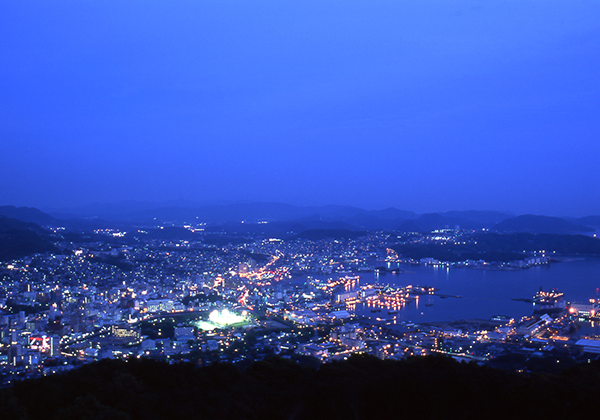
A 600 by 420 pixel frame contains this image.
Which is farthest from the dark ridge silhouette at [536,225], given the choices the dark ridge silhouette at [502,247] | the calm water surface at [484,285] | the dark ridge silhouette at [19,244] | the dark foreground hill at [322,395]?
the dark foreground hill at [322,395]

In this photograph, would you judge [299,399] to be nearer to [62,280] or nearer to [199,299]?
[199,299]

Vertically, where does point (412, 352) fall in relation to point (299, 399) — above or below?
below

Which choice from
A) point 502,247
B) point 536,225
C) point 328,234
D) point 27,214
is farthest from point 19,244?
point 536,225

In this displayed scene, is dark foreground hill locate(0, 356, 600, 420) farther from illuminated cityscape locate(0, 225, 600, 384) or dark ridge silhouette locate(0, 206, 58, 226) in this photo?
dark ridge silhouette locate(0, 206, 58, 226)

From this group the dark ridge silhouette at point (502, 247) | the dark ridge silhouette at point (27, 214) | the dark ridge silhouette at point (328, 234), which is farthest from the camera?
the dark ridge silhouette at point (27, 214)

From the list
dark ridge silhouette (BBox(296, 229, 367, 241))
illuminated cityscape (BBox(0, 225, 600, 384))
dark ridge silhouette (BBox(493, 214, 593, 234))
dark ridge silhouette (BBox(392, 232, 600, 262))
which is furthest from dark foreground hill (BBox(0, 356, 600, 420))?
dark ridge silhouette (BBox(493, 214, 593, 234))

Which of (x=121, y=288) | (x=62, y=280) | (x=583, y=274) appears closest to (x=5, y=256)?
(x=62, y=280)

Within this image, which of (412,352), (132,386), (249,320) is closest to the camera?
(132,386)

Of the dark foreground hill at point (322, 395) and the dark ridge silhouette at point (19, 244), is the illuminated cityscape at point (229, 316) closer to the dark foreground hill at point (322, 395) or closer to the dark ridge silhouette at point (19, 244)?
the dark ridge silhouette at point (19, 244)

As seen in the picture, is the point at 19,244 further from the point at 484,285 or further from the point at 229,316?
the point at 484,285
